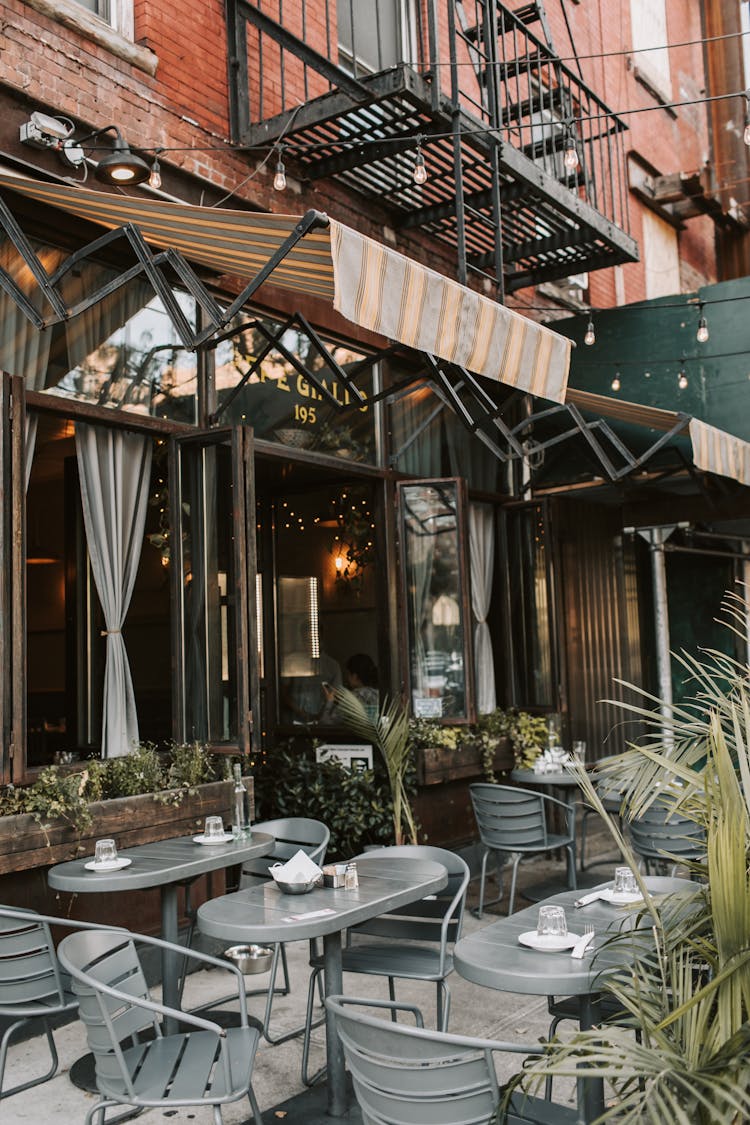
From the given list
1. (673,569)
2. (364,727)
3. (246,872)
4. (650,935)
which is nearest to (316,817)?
(364,727)

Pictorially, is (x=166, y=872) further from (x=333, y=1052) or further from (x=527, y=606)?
(x=527, y=606)

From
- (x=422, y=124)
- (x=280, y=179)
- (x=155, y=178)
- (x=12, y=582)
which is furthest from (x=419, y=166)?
(x=12, y=582)

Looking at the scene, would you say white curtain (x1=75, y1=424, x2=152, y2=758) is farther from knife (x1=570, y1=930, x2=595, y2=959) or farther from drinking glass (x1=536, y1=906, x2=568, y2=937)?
knife (x1=570, y1=930, x2=595, y2=959)

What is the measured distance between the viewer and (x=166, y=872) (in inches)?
178

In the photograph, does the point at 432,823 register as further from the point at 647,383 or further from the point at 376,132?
the point at 376,132

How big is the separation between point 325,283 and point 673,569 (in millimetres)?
7906

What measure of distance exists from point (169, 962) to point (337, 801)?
3076mm

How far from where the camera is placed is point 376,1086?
8.82 feet

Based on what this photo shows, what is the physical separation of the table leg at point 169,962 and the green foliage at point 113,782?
719 millimetres

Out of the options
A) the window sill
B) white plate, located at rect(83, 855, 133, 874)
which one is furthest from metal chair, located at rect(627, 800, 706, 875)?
the window sill

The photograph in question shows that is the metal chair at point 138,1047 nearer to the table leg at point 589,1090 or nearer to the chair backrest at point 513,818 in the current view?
the table leg at point 589,1090

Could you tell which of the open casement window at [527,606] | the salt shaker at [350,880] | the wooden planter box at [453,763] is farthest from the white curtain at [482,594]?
the salt shaker at [350,880]

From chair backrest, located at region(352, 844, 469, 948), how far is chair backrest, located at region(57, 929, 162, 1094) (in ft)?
4.71

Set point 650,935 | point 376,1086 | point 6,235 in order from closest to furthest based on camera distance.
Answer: point 376,1086
point 650,935
point 6,235
